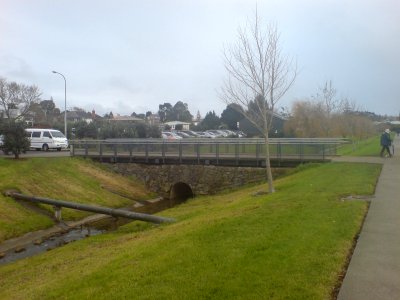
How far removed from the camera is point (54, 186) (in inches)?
982

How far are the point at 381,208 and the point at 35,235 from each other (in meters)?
12.6

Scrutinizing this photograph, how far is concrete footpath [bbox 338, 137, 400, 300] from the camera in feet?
18.7

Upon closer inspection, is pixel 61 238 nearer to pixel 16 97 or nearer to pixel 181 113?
pixel 16 97

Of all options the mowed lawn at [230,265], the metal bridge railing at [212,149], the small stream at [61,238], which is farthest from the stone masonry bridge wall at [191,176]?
the mowed lawn at [230,265]

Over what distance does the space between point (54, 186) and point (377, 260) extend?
2090 centimetres

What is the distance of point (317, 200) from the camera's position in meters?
12.9

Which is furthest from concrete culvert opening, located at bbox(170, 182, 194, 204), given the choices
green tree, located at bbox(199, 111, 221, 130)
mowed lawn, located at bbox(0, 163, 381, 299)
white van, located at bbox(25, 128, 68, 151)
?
green tree, located at bbox(199, 111, 221, 130)

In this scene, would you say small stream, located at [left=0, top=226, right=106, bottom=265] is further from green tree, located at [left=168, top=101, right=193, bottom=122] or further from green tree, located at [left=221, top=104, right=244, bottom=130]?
green tree, located at [left=168, top=101, right=193, bottom=122]

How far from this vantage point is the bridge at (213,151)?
2772 centimetres

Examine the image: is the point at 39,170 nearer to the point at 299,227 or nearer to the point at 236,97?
the point at 236,97

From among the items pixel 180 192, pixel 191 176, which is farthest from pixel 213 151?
pixel 180 192

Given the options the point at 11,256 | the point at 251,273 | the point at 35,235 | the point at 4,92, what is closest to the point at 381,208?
the point at 251,273

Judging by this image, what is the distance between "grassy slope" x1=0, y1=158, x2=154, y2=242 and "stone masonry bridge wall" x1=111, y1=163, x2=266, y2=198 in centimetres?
103

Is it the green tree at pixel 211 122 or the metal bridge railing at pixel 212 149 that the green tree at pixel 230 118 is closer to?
the green tree at pixel 211 122
